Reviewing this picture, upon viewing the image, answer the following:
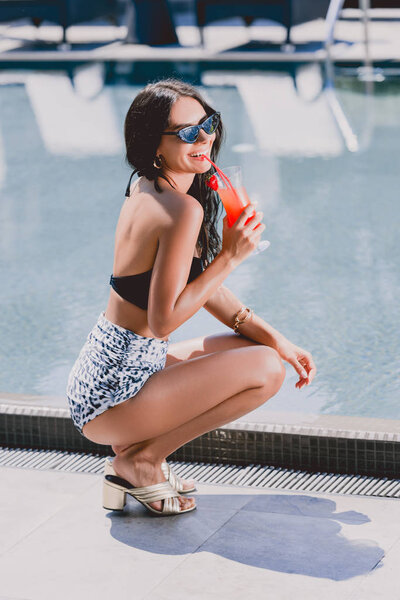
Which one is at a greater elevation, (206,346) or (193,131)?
(193,131)

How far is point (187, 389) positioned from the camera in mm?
2480

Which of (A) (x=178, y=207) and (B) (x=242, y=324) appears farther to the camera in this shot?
(B) (x=242, y=324)

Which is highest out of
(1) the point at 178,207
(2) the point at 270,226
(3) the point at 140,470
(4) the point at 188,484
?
(1) the point at 178,207

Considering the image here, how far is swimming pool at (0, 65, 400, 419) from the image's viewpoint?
4.23m

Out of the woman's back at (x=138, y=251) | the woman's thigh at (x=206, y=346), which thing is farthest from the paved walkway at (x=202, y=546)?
the woman's back at (x=138, y=251)

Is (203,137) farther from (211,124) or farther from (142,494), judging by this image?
(142,494)

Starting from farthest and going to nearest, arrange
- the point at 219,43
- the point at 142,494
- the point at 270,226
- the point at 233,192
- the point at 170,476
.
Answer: the point at 219,43, the point at 270,226, the point at 170,476, the point at 142,494, the point at 233,192

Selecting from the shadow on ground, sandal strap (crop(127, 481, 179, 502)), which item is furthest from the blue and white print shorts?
the shadow on ground

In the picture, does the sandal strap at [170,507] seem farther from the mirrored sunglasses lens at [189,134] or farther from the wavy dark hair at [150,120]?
the mirrored sunglasses lens at [189,134]

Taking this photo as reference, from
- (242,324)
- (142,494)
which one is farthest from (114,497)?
(242,324)

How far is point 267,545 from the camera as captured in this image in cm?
240

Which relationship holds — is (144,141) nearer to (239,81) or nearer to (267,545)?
(267,545)

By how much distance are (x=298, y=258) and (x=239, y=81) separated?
5.60 m

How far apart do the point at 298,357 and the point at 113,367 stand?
537 millimetres
